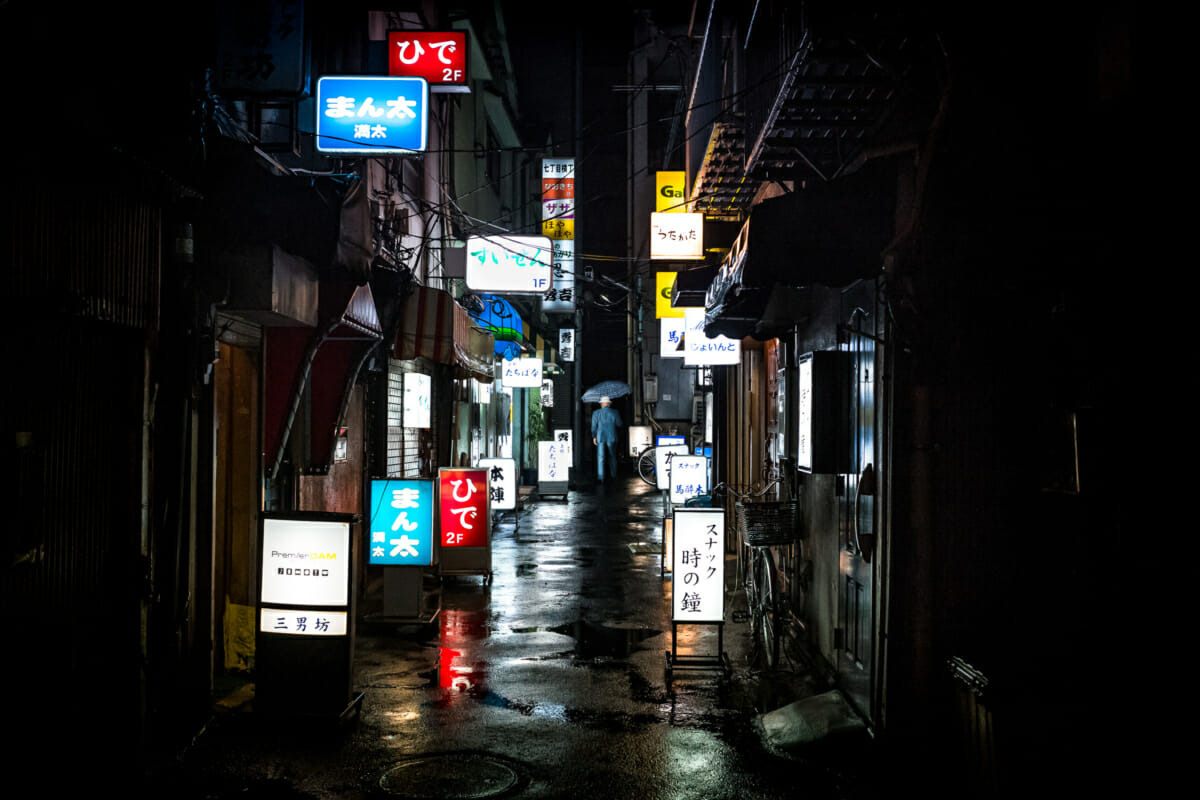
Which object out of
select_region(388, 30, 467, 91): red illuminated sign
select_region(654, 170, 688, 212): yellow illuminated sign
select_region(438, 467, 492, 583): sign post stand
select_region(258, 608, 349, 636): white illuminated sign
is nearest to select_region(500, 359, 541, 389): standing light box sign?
select_region(654, 170, 688, 212): yellow illuminated sign

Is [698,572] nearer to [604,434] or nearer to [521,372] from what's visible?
[521,372]

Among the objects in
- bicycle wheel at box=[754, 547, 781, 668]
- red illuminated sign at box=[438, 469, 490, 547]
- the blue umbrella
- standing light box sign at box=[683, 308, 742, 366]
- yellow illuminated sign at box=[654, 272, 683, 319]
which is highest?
yellow illuminated sign at box=[654, 272, 683, 319]

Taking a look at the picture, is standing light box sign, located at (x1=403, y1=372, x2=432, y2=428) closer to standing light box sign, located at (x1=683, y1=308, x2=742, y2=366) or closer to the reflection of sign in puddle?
standing light box sign, located at (x1=683, y1=308, x2=742, y2=366)

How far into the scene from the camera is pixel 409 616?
496 inches

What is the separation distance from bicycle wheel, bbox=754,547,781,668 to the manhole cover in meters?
4.22

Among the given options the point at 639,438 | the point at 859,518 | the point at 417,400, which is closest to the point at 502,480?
the point at 417,400

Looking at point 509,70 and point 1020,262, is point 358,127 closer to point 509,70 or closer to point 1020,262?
point 1020,262

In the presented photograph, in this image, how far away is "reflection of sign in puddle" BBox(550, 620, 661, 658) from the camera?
37.9ft

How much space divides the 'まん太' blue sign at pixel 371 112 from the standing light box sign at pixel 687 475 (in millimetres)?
9822

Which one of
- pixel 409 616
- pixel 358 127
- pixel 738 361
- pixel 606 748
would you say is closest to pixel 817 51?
pixel 606 748

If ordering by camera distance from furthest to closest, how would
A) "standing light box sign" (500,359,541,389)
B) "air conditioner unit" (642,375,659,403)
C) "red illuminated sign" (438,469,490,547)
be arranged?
"air conditioner unit" (642,375,659,403) < "standing light box sign" (500,359,541,389) < "red illuminated sign" (438,469,490,547)

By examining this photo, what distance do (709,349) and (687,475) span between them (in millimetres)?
3893

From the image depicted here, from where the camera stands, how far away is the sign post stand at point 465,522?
51.5 ft

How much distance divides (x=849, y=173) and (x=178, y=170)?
562cm
